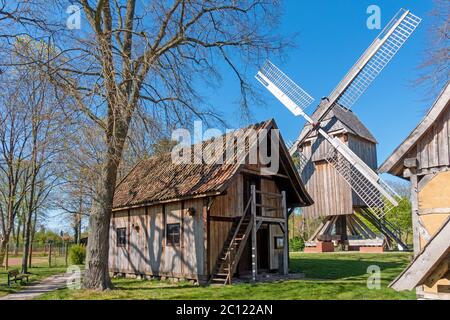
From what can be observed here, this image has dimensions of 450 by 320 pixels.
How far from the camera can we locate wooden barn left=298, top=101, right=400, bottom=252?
2877 centimetres

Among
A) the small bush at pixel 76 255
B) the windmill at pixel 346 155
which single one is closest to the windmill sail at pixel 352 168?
the windmill at pixel 346 155

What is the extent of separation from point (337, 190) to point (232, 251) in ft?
53.1

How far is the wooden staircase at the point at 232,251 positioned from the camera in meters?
14.6

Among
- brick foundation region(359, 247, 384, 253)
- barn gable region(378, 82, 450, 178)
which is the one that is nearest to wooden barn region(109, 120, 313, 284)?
barn gable region(378, 82, 450, 178)

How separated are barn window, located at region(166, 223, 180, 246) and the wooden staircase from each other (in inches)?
76.1

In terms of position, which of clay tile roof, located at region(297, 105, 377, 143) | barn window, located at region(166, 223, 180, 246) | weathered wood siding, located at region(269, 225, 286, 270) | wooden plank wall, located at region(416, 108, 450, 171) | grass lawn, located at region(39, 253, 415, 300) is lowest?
grass lawn, located at region(39, 253, 415, 300)

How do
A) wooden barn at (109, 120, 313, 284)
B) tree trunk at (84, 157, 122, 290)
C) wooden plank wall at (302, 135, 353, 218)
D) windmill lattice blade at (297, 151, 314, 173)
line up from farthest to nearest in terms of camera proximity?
windmill lattice blade at (297, 151, 314, 173) → wooden plank wall at (302, 135, 353, 218) → wooden barn at (109, 120, 313, 284) → tree trunk at (84, 157, 122, 290)

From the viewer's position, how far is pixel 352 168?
1094 inches

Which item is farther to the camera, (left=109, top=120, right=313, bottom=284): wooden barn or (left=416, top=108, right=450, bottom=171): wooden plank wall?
(left=109, top=120, right=313, bottom=284): wooden barn

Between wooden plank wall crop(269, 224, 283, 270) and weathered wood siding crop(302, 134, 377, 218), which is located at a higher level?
weathered wood siding crop(302, 134, 377, 218)

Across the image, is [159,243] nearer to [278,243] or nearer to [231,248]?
[231,248]
